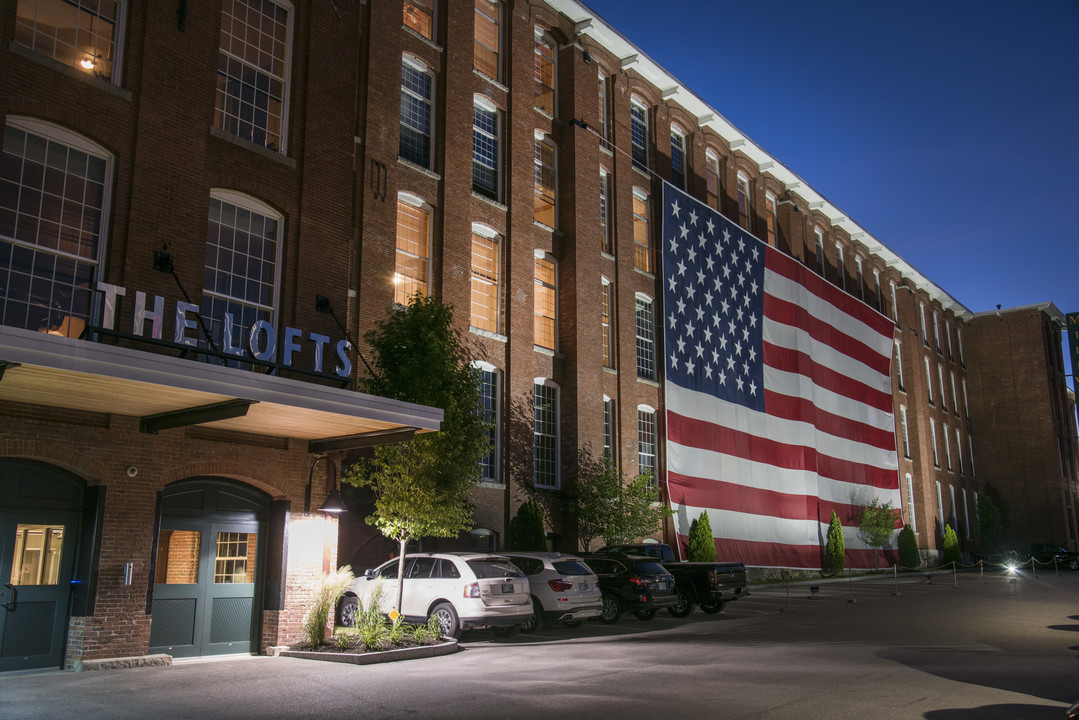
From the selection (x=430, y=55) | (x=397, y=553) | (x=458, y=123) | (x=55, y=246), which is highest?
(x=430, y=55)

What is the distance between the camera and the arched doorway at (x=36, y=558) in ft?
42.2

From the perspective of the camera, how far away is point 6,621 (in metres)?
12.8

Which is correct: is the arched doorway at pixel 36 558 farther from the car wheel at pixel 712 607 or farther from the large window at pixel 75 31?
the car wheel at pixel 712 607

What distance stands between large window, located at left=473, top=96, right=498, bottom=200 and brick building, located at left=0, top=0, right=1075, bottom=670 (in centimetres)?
8

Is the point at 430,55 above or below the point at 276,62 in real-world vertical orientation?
above

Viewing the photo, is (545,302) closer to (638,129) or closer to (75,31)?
(638,129)

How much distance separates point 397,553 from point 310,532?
468 centimetres

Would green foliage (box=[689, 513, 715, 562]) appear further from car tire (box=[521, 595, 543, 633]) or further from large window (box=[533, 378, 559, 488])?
car tire (box=[521, 595, 543, 633])

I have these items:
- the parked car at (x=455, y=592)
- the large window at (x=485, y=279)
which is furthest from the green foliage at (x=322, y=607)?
the large window at (x=485, y=279)

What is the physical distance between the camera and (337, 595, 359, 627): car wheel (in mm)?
17688

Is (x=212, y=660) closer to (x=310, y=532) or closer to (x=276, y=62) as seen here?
(x=310, y=532)

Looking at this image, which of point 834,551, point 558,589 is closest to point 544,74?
point 558,589

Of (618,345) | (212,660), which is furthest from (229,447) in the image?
(618,345)

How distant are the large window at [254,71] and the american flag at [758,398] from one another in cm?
1810
